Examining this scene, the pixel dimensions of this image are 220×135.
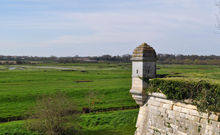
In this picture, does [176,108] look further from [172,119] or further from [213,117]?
[213,117]

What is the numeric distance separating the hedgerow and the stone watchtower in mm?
1005

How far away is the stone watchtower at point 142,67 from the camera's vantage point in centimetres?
1305

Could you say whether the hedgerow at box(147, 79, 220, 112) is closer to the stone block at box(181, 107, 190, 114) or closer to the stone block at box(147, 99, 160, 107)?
the stone block at box(181, 107, 190, 114)

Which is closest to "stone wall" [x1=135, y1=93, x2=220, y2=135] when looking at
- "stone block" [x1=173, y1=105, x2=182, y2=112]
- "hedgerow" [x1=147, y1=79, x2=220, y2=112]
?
"stone block" [x1=173, y1=105, x2=182, y2=112]

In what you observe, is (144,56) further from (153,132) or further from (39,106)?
(39,106)

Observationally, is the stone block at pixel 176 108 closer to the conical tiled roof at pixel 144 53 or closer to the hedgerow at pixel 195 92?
the hedgerow at pixel 195 92

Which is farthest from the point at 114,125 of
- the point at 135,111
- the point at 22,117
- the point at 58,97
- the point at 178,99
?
the point at 178,99

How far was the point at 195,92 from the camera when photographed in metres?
10.6

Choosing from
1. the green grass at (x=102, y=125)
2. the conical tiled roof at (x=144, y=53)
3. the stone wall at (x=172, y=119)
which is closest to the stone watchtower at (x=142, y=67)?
the conical tiled roof at (x=144, y=53)

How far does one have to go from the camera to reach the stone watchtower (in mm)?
13047

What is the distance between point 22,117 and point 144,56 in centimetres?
2439

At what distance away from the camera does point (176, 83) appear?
11414 millimetres

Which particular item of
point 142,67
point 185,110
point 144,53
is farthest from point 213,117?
point 144,53

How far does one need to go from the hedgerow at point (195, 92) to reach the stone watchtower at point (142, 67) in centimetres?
100
